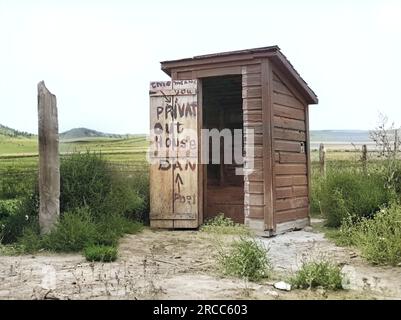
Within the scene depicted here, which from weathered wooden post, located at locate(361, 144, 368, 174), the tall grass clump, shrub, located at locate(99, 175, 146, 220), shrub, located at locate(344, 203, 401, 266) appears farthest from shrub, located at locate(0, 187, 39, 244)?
weathered wooden post, located at locate(361, 144, 368, 174)

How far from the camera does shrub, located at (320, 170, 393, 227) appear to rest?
8820mm

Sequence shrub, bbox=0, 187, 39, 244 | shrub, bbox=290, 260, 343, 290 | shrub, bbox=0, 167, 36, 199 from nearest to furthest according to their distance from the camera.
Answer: shrub, bbox=290, 260, 343, 290
shrub, bbox=0, 187, 39, 244
shrub, bbox=0, 167, 36, 199

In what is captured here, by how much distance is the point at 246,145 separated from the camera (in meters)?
8.45

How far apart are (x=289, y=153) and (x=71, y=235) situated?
4518 millimetres

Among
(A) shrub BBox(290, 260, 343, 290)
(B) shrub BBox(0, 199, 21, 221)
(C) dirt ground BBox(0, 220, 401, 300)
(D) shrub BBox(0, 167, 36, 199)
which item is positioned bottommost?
(C) dirt ground BBox(0, 220, 401, 300)

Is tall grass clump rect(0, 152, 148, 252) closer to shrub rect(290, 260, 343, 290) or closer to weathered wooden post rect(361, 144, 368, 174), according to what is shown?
shrub rect(290, 260, 343, 290)

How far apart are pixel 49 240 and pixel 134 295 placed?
10.3 feet

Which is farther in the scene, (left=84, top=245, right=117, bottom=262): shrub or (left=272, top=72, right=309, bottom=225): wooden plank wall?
(left=272, top=72, right=309, bottom=225): wooden plank wall

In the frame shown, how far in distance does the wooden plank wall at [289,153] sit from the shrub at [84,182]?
3.17m

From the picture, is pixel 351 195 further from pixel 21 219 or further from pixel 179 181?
pixel 21 219

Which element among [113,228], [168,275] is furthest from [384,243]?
[113,228]

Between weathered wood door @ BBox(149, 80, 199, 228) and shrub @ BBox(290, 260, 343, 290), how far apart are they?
4.33 metres

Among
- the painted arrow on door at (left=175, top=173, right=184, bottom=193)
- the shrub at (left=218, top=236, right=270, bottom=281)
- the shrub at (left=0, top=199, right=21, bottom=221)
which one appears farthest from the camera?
the painted arrow on door at (left=175, top=173, right=184, bottom=193)
